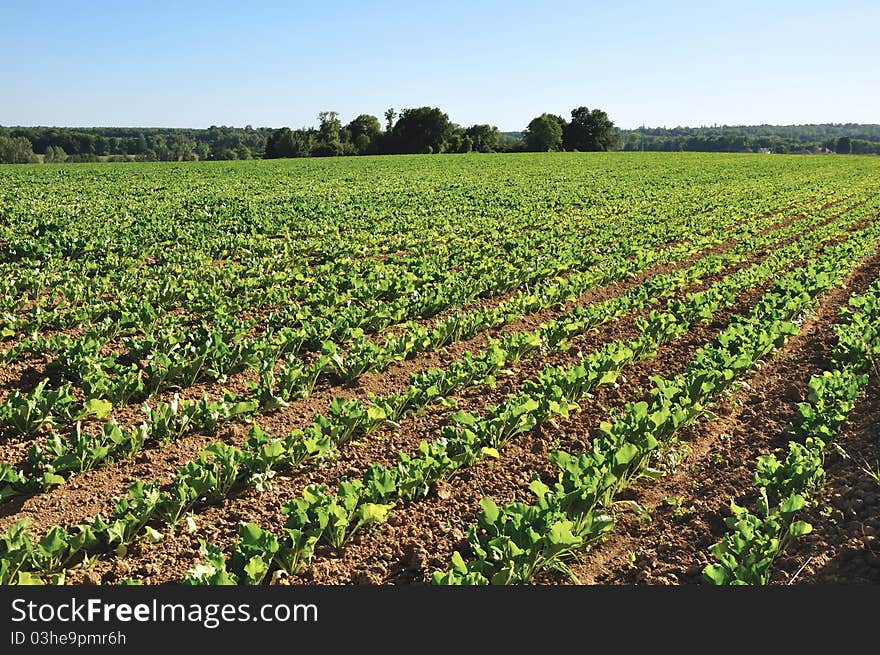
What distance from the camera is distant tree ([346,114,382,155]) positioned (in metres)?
84.8

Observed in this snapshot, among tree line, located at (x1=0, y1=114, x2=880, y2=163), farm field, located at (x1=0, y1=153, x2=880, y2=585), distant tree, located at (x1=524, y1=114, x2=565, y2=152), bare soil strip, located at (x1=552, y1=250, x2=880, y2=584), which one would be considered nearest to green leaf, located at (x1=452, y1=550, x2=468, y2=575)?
farm field, located at (x1=0, y1=153, x2=880, y2=585)

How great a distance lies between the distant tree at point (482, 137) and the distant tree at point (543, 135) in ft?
16.6

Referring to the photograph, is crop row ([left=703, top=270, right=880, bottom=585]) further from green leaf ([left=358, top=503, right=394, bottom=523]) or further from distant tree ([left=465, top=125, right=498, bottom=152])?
distant tree ([left=465, top=125, right=498, bottom=152])

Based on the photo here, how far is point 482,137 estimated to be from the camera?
87188 mm

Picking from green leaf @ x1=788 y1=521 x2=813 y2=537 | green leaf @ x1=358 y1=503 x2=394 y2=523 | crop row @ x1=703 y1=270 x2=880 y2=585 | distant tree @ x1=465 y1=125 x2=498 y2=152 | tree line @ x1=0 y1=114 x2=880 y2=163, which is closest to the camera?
crop row @ x1=703 y1=270 x2=880 y2=585

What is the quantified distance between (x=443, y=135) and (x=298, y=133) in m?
18.3

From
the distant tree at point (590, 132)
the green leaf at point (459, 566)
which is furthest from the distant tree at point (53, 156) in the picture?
the green leaf at point (459, 566)

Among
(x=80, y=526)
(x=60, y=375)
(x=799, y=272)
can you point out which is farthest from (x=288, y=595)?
→ (x=799, y=272)

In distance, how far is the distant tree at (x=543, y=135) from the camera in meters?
87.8

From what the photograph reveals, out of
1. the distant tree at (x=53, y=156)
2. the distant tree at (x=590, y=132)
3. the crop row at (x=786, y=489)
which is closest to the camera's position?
the crop row at (x=786, y=489)

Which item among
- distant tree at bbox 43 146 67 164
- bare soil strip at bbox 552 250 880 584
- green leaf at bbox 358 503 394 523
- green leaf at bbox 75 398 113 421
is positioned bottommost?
bare soil strip at bbox 552 250 880 584

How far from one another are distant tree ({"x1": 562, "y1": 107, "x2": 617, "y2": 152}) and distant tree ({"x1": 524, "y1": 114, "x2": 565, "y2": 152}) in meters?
4.92

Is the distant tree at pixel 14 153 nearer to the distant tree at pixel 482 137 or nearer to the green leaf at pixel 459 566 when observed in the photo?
the distant tree at pixel 482 137

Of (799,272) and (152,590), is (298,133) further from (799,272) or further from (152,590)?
(152,590)
